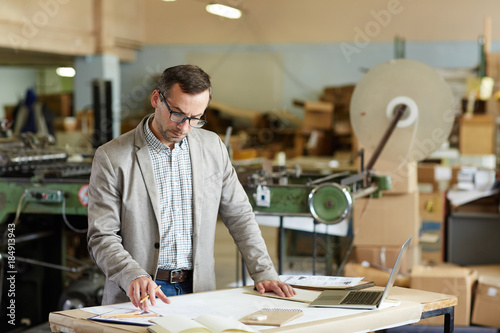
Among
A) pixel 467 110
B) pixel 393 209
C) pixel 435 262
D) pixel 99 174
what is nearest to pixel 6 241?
pixel 99 174

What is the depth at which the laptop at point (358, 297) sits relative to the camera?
80.5 inches

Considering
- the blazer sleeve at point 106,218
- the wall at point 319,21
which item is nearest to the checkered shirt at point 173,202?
the blazer sleeve at point 106,218

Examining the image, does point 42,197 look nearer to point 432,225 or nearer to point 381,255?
point 381,255

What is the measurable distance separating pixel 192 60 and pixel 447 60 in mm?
4298

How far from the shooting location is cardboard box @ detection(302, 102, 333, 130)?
9.67m

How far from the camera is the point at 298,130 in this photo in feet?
33.2

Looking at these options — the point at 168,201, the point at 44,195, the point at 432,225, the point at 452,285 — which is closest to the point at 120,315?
the point at 168,201

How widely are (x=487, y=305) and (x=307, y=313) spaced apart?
245 cm

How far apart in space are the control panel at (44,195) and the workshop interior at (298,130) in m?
0.01

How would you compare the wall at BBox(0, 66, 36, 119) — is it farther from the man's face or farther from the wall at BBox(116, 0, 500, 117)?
the man's face

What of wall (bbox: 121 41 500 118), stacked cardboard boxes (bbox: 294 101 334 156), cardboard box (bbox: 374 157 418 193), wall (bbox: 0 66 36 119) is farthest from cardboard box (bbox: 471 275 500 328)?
wall (bbox: 0 66 36 119)

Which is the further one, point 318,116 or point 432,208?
point 318,116

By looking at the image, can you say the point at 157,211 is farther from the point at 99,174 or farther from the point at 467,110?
the point at 467,110

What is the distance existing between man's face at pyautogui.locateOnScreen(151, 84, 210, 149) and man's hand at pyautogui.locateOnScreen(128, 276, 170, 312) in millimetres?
536
